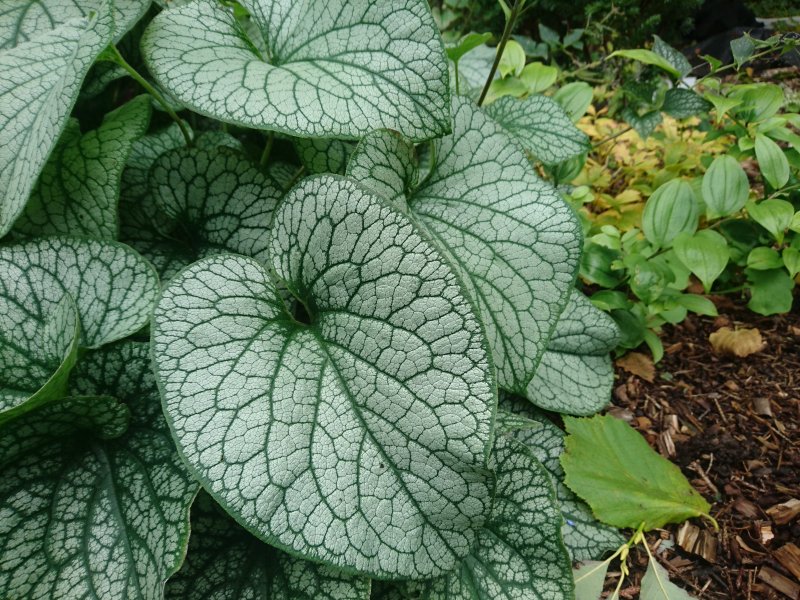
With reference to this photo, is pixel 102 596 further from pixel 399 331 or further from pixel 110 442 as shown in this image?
pixel 399 331

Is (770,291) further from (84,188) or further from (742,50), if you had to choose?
(84,188)

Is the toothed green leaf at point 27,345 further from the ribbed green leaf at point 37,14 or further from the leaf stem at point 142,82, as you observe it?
the ribbed green leaf at point 37,14

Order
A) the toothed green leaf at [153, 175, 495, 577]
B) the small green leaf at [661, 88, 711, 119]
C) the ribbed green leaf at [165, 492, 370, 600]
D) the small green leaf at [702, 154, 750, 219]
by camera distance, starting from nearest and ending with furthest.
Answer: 1. the toothed green leaf at [153, 175, 495, 577]
2. the ribbed green leaf at [165, 492, 370, 600]
3. the small green leaf at [702, 154, 750, 219]
4. the small green leaf at [661, 88, 711, 119]

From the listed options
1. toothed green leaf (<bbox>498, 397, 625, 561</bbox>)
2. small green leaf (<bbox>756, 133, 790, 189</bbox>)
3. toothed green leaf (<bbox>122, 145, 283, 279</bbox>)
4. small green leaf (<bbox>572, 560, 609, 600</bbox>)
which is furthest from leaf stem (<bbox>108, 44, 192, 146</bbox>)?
small green leaf (<bbox>756, 133, 790, 189</bbox>)

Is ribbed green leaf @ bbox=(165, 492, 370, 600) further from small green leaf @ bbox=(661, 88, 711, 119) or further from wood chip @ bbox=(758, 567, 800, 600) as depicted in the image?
small green leaf @ bbox=(661, 88, 711, 119)

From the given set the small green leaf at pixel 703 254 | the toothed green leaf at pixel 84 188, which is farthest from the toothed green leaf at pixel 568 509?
the toothed green leaf at pixel 84 188

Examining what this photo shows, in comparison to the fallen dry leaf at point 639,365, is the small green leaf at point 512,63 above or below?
above

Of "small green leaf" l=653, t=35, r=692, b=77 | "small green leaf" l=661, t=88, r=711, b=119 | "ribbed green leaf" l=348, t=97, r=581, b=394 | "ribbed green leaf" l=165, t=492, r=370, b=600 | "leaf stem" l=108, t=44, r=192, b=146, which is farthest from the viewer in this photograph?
"small green leaf" l=653, t=35, r=692, b=77
